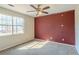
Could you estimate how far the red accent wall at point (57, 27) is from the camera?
13.3ft

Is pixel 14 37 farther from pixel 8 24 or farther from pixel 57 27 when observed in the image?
pixel 57 27

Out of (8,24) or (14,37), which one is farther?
(14,37)

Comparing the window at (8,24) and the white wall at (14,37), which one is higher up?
the window at (8,24)

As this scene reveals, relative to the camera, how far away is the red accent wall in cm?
404

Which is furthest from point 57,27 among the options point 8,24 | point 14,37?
point 8,24

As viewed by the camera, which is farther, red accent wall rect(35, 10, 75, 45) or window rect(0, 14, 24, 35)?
red accent wall rect(35, 10, 75, 45)

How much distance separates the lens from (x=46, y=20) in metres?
4.16

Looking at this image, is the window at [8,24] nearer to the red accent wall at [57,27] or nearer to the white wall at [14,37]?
the white wall at [14,37]

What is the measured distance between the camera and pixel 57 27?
14.9 ft

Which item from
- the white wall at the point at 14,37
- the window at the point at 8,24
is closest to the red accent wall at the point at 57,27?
the white wall at the point at 14,37

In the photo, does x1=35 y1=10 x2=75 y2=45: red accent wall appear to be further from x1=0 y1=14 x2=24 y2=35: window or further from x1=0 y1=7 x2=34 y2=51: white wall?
x1=0 y1=14 x2=24 y2=35: window

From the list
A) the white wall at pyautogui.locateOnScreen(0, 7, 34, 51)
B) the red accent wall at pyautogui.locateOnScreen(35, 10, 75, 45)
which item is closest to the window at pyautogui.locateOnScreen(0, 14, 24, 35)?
the white wall at pyautogui.locateOnScreen(0, 7, 34, 51)

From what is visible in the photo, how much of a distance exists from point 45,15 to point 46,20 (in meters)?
Result: 0.27
